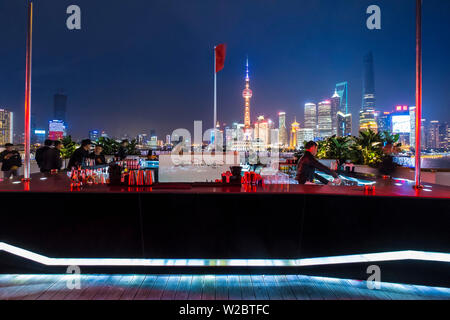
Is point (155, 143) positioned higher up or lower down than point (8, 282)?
higher up

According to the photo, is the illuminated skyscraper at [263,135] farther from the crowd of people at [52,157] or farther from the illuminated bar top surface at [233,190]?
the illuminated bar top surface at [233,190]

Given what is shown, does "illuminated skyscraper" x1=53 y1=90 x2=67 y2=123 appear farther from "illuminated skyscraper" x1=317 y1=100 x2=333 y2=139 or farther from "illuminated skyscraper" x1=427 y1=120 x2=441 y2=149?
"illuminated skyscraper" x1=317 y1=100 x2=333 y2=139

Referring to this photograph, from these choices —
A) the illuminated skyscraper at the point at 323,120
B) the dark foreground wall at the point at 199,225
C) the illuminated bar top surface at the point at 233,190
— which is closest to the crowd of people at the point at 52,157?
the illuminated bar top surface at the point at 233,190

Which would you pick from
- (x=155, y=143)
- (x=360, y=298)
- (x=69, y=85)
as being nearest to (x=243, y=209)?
(x=360, y=298)

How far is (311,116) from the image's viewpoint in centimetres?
4666

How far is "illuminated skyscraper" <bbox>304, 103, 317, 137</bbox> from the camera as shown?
41881mm

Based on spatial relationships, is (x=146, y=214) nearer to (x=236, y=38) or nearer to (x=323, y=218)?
(x=323, y=218)

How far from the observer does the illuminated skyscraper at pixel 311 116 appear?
4188cm

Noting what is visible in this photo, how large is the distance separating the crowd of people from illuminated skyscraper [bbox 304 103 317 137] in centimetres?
3947

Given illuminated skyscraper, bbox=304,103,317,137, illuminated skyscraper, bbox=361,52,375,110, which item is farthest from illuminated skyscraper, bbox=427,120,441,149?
illuminated skyscraper, bbox=361,52,375,110

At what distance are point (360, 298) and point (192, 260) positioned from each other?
167cm

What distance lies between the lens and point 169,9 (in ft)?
25.5

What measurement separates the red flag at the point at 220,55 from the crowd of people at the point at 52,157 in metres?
3.20
